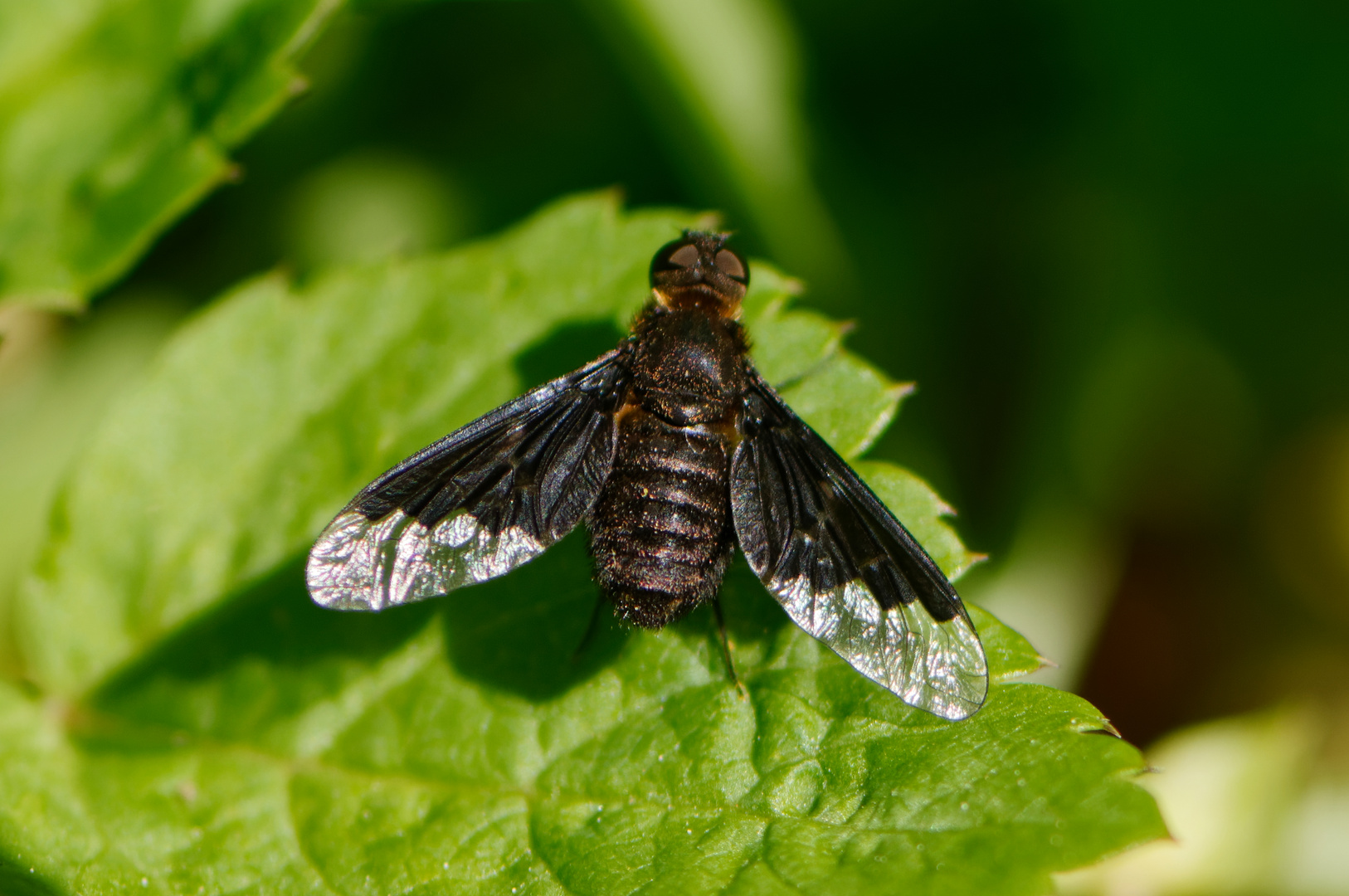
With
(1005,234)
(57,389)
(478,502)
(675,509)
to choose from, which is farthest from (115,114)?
(1005,234)

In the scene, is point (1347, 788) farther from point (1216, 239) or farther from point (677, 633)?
point (677, 633)

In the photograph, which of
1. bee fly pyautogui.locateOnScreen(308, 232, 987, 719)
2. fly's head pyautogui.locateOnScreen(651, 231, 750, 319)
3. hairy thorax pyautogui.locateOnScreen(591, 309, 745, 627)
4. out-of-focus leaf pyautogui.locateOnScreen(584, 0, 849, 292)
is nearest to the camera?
bee fly pyautogui.locateOnScreen(308, 232, 987, 719)

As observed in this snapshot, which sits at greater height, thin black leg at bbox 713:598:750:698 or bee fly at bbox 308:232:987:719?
bee fly at bbox 308:232:987:719

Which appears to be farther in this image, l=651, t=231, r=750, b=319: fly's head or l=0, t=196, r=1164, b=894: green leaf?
l=651, t=231, r=750, b=319: fly's head

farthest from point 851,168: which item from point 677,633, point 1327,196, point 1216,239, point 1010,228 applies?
point 677,633

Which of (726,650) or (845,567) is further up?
(845,567)

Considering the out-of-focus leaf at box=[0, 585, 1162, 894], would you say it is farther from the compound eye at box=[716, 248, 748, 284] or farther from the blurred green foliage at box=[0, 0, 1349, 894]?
the blurred green foliage at box=[0, 0, 1349, 894]

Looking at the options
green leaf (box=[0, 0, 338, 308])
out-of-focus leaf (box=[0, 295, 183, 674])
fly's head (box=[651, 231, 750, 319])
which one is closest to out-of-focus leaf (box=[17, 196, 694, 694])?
fly's head (box=[651, 231, 750, 319])

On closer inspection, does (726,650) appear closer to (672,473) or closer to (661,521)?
(661,521)
